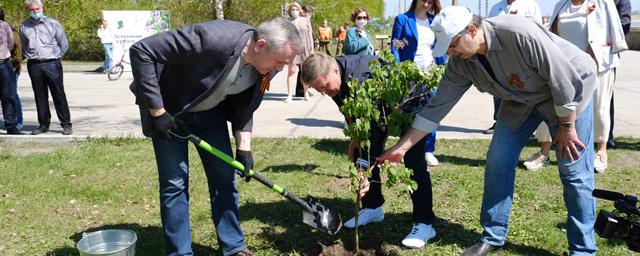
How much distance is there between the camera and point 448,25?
9.65 ft

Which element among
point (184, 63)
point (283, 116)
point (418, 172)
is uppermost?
point (184, 63)

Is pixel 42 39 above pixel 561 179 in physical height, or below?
above

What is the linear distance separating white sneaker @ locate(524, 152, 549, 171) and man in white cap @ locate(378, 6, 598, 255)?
6.89ft

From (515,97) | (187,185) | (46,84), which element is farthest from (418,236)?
(46,84)

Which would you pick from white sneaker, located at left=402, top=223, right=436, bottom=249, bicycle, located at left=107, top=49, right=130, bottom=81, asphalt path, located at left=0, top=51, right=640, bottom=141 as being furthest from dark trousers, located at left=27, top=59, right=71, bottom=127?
bicycle, located at left=107, top=49, right=130, bottom=81

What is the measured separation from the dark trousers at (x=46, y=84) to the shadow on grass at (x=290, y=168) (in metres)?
3.33

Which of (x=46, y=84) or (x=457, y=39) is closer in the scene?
(x=457, y=39)

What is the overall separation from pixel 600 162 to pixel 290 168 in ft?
9.72

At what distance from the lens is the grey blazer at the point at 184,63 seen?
300 cm

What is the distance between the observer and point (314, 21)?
34.6 m

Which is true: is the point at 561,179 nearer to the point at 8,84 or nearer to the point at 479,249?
the point at 479,249

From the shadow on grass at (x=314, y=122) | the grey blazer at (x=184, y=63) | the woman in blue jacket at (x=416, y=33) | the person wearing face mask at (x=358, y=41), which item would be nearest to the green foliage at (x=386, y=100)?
the grey blazer at (x=184, y=63)

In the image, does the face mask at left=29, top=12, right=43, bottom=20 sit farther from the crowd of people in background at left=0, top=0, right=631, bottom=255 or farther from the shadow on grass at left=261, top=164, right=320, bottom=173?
the crowd of people in background at left=0, top=0, right=631, bottom=255

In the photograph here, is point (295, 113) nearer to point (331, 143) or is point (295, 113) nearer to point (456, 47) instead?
point (331, 143)
